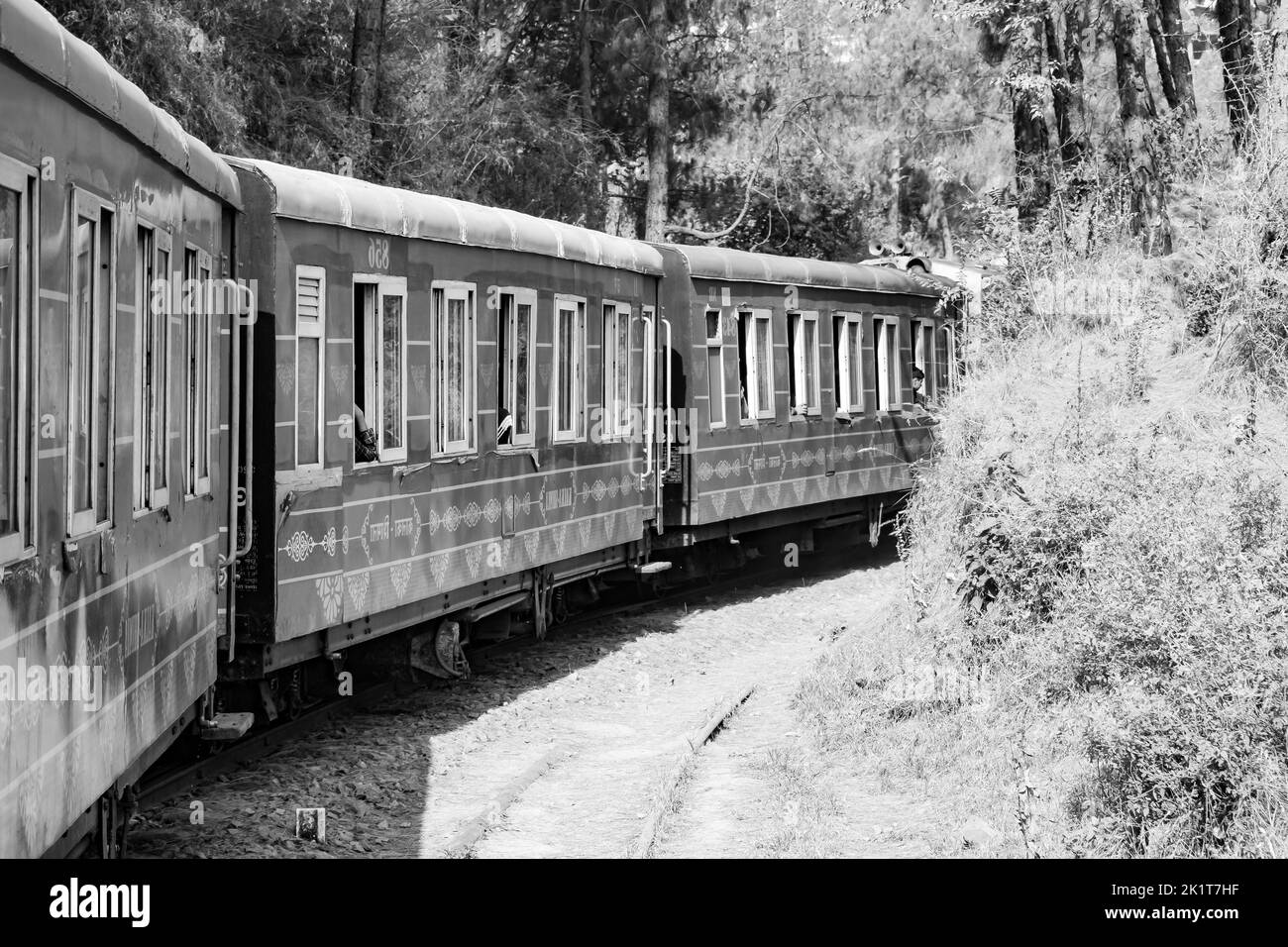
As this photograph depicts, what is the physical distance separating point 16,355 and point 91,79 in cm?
131

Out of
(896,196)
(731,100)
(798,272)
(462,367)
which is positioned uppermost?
(731,100)

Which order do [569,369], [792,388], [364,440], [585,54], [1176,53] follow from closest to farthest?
[364,440]
[569,369]
[1176,53]
[792,388]
[585,54]

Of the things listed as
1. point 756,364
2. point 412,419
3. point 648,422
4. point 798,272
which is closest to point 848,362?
point 798,272

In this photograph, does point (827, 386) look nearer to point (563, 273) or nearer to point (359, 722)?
point (563, 273)

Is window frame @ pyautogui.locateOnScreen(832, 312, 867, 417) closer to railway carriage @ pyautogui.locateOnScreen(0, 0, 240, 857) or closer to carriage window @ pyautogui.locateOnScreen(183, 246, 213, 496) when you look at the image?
carriage window @ pyautogui.locateOnScreen(183, 246, 213, 496)

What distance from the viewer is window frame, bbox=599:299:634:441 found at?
14.0 metres

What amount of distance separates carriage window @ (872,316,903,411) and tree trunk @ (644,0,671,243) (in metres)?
9.23

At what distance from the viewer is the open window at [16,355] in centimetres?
437

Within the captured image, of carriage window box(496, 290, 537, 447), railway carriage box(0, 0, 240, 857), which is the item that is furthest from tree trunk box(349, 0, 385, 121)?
railway carriage box(0, 0, 240, 857)

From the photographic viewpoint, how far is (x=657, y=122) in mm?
29156

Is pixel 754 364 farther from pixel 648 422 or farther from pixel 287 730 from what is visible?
pixel 287 730

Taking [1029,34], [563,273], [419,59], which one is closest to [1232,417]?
[563,273]

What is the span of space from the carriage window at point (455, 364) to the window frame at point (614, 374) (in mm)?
2860

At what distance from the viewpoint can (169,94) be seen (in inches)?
675
